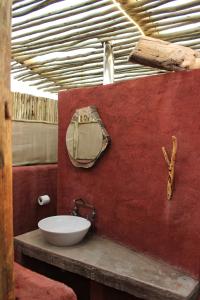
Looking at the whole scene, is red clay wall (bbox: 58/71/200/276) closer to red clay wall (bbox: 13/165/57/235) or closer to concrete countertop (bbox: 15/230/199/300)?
concrete countertop (bbox: 15/230/199/300)

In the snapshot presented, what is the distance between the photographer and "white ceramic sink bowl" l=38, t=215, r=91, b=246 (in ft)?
7.68

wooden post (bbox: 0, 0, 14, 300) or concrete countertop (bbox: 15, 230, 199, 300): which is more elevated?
wooden post (bbox: 0, 0, 14, 300)

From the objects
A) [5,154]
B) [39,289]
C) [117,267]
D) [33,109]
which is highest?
[33,109]

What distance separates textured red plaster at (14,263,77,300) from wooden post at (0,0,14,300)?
0.31 m

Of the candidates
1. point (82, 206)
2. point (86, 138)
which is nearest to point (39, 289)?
point (82, 206)

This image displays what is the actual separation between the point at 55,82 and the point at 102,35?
1.90 m

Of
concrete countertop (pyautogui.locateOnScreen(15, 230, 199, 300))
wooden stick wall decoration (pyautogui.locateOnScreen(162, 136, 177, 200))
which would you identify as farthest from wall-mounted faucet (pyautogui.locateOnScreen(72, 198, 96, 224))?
wooden stick wall decoration (pyautogui.locateOnScreen(162, 136, 177, 200))

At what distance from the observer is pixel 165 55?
6.82 ft

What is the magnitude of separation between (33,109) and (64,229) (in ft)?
5.12

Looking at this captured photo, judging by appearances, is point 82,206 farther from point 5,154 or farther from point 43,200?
point 5,154

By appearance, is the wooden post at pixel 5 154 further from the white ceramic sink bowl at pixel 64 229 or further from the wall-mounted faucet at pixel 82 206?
the wall-mounted faucet at pixel 82 206

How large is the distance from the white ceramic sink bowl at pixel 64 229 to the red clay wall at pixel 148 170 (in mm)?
211

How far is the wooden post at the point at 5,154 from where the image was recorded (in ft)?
3.18

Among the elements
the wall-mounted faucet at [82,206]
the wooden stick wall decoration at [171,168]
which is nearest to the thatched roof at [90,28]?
the wooden stick wall decoration at [171,168]
